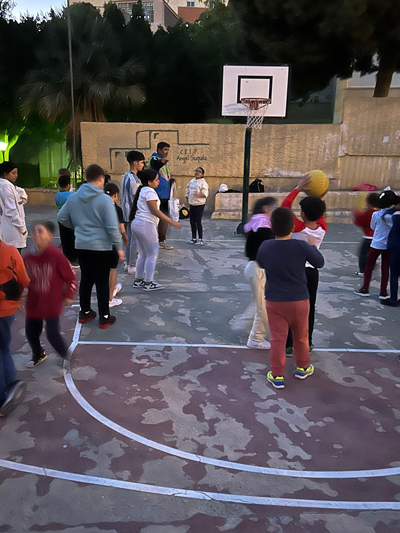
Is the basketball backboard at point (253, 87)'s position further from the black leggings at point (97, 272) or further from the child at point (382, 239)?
the black leggings at point (97, 272)

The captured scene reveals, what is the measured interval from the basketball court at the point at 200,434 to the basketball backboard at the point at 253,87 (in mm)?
7124

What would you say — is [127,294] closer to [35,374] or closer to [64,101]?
[35,374]

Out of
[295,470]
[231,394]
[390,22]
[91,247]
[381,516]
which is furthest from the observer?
[390,22]

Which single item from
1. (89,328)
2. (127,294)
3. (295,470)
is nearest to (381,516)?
(295,470)

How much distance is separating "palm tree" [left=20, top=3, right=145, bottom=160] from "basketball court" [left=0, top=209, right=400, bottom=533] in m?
11.3

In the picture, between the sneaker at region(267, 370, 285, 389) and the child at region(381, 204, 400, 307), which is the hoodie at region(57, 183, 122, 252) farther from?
the child at region(381, 204, 400, 307)

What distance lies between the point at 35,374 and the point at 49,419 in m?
0.79

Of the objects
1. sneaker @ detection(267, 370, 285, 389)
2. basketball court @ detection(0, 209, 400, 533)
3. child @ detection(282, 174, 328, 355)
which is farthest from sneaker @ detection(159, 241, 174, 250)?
sneaker @ detection(267, 370, 285, 389)

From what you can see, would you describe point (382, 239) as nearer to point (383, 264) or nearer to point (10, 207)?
point (383, 264)

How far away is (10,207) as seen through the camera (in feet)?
18.8

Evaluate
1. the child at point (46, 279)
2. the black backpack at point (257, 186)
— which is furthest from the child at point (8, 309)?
the black backpack at point (257, 186)

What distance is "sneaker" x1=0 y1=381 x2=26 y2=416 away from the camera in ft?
11.6

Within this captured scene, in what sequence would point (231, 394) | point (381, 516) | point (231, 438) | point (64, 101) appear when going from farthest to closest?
point (64, 101) → point (231, 394) → point (231, 438) → point (381, 516)

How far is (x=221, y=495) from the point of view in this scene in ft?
9.15
